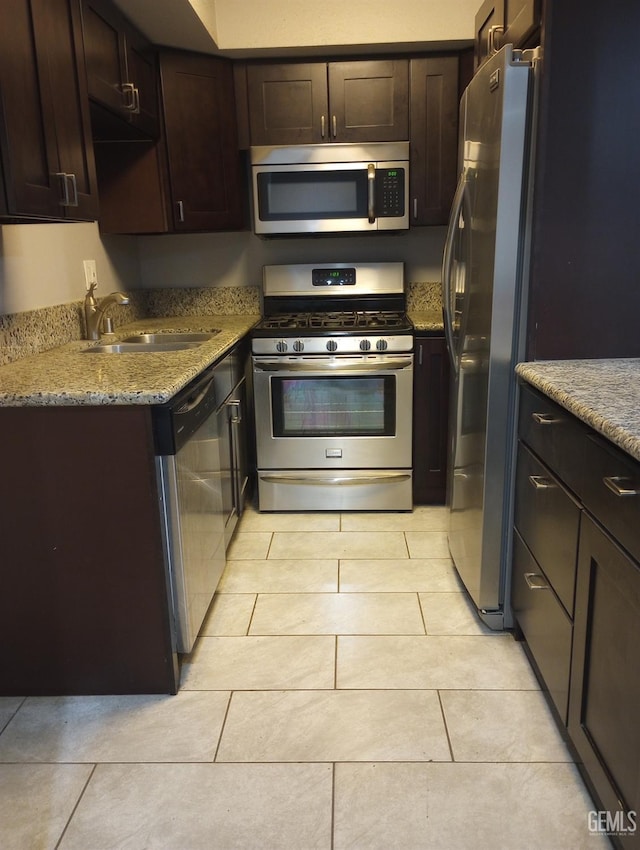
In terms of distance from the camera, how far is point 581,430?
4.56 feet

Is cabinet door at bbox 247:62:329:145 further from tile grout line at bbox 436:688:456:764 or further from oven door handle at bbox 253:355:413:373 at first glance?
tile grout line at bbox 436:688:456:764

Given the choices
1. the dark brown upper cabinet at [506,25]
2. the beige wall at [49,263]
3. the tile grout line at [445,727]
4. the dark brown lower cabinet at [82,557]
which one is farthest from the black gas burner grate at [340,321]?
the tile grout line at [445,727]

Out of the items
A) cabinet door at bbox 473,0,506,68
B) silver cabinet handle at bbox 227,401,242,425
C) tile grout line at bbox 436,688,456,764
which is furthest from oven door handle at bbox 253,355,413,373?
tile grout line at bbox 436,688,456,764

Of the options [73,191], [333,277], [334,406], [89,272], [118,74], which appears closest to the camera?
[73,191]

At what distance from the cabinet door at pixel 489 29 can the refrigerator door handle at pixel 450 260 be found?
44 centimetres

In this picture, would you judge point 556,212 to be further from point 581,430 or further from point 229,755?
point 229,755

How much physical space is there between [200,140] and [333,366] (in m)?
1.24

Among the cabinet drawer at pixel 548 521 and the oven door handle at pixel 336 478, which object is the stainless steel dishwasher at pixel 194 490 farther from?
the cabinet drawer at pixel 548 521

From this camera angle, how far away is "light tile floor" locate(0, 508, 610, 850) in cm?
138

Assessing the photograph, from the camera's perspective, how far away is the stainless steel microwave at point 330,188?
3002 mm

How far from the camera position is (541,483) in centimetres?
168

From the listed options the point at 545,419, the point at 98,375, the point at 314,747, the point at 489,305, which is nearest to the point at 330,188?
the point at 489,305

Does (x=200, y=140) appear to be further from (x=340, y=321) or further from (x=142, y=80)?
(x=340, y=321)

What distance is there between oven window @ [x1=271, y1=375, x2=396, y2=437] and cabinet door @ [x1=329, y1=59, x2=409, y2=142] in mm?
1173
